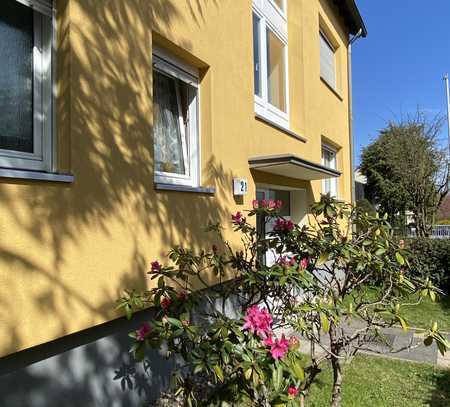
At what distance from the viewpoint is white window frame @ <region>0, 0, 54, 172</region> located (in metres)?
3.15

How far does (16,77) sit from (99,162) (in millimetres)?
889

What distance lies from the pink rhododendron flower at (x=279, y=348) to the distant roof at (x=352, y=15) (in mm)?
12434

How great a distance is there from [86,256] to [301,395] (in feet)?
6.34

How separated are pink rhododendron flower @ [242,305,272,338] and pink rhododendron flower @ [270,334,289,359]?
8 centimetres

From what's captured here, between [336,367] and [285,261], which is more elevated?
[285,261]

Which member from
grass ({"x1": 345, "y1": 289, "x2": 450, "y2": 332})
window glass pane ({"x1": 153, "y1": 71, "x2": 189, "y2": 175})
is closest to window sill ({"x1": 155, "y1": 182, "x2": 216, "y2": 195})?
window glass pane ({"x1": 153, "y1": 71, "x2": 189, "y2": 175})

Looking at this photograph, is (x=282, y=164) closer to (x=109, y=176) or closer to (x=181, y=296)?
(x=109, y=176)

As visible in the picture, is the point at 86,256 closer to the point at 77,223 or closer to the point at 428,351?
the point at 77,223

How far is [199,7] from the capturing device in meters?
5.14

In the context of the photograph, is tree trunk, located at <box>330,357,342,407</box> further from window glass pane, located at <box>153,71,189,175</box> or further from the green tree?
the green tree

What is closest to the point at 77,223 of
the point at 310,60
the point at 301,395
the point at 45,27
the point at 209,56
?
the point at 45,27

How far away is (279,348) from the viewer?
2.24m

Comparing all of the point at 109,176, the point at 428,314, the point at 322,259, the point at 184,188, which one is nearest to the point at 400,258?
the point at 322,259

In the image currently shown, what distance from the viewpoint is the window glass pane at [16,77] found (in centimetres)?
296
